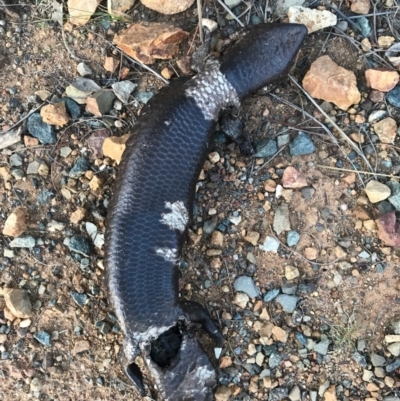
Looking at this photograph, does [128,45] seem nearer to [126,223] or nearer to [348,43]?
[126,223]

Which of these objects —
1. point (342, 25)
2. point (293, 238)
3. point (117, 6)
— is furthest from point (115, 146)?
point (342, 25)

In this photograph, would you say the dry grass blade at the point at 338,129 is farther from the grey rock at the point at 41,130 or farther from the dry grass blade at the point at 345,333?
the grey rock at the point at 41,130

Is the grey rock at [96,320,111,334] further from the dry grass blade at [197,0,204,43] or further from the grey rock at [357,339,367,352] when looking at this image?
the dry grass blade at [197,0,204,43]

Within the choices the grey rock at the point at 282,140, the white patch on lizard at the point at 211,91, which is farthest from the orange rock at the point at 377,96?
the white patch on lizard at the point at 211,91

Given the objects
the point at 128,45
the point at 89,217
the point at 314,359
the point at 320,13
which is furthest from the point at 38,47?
the point at 314,359

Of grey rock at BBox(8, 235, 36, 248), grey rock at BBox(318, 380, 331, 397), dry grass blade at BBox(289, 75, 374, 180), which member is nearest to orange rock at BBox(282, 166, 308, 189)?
dry grass blade at BBox(289, 75, 374, 180)

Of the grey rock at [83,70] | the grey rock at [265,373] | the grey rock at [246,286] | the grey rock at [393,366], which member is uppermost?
the grey rock at [83,70]
